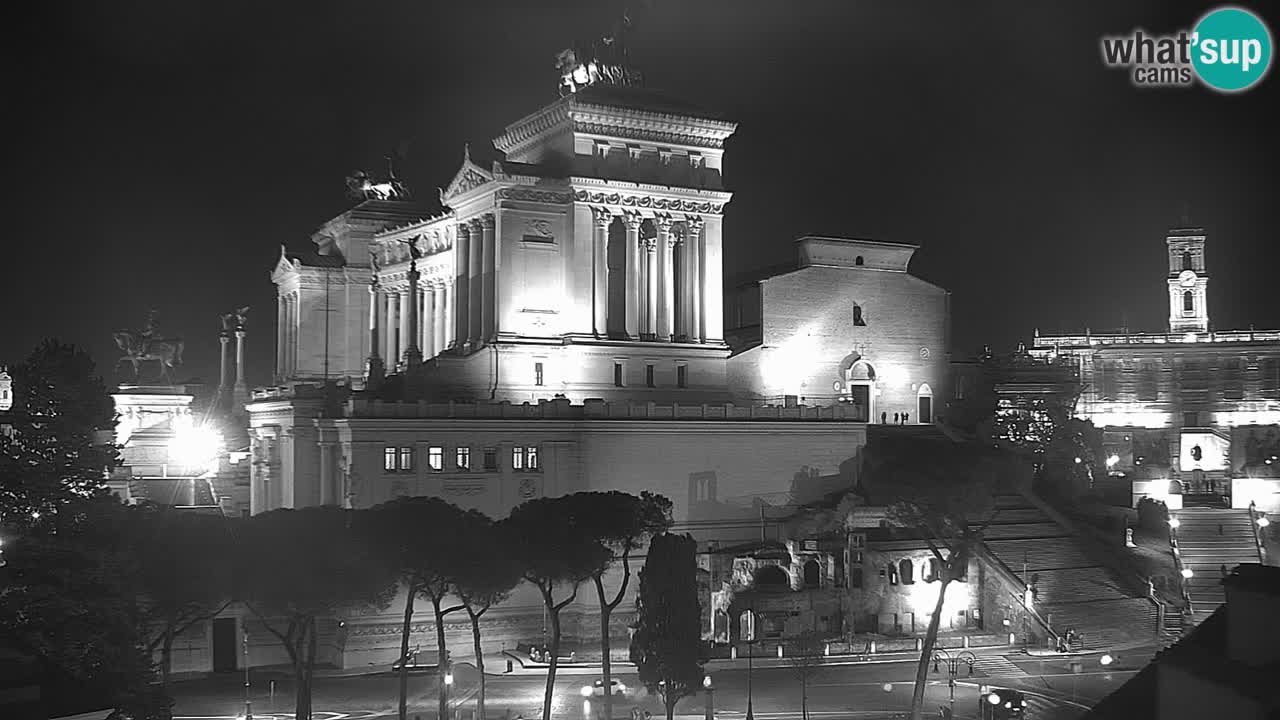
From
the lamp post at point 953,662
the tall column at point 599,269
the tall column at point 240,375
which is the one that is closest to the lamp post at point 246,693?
the lamp post at point 953,662

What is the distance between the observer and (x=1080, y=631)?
62.2 m

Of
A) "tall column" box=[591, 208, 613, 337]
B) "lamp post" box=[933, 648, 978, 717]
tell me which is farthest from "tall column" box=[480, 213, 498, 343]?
"lamp post" box=[933, 648, 978, 717]

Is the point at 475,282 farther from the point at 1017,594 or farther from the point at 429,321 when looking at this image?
the point at 1017,594

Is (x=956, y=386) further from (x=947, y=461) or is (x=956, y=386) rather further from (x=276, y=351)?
(x=276, y=351)

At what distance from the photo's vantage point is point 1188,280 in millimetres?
117750

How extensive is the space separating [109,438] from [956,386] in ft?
187

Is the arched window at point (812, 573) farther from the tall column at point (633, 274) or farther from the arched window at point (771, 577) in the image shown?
the tall column at point (633, 274)

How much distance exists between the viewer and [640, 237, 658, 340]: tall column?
77688mm

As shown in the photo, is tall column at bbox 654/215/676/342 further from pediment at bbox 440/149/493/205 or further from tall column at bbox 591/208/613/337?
pediment at bbox 440/149/493/205

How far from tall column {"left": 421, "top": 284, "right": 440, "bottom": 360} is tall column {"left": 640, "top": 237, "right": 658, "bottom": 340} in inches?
718

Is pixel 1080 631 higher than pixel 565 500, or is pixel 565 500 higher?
pixel 565 500

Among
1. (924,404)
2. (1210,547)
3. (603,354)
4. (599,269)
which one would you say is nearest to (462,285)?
→ (599,269)

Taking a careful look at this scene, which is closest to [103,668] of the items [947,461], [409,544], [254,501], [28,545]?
[28,545]

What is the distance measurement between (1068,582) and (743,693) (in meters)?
21.9
